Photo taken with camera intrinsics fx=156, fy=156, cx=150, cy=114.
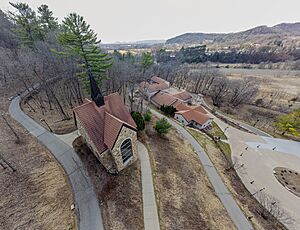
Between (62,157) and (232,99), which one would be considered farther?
(232,99)

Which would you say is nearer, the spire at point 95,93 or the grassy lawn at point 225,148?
the spire at point 95,93

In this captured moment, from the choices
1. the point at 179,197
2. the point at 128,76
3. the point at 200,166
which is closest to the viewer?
the point at 179,197

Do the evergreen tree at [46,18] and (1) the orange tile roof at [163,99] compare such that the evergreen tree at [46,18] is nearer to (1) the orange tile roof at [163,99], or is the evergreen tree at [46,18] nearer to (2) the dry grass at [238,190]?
(1) the orange tile roof at [163,99]

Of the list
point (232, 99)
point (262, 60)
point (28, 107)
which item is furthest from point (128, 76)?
point (262, 60)

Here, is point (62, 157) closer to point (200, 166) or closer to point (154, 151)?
point (154, 151)

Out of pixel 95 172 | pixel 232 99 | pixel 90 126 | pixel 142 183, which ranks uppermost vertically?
pixel 90 126

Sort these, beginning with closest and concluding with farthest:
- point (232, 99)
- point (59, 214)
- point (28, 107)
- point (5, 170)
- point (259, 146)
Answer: point (59, 214)
point (5, 170)
point (28, 107)
point (259, 146)
point (232, 99)

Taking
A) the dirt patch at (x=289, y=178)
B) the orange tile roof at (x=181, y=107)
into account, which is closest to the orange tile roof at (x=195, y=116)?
the orange tile roof at (x=181, y=107)
